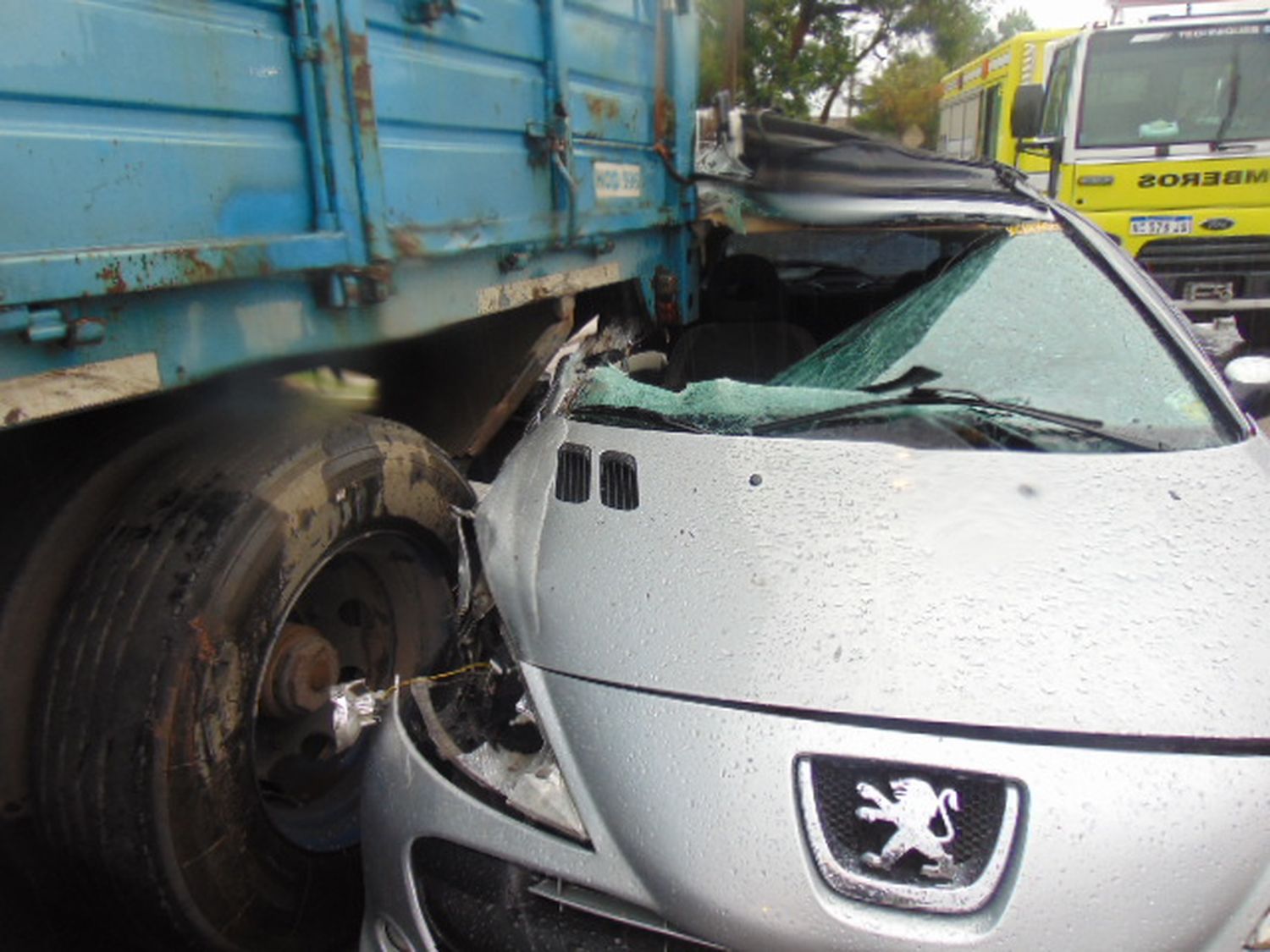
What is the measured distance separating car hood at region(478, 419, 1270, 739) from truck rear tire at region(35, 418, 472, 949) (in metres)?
0.44

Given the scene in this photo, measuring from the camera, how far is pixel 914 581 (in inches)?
69.2

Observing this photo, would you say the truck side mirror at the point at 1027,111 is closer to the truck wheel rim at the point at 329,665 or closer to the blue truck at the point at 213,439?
the blue truck at the point at 213,439

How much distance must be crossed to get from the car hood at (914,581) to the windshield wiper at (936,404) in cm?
15

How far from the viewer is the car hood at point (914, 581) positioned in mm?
1581

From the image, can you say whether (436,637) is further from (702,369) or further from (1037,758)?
(1037,758)

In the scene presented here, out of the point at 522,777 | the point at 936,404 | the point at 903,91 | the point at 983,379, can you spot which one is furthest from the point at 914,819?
the point at 903,91

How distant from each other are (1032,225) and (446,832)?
221 centimetres

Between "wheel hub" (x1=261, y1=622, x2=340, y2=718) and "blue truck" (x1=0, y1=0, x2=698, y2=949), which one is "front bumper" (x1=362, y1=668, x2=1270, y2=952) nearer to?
"blue truck" (x1=0, y1=0, x2=698, y2=949)

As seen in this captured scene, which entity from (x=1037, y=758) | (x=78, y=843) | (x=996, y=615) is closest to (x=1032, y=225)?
(x=996, y=615)

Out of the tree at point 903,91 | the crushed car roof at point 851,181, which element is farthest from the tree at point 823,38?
the crushed car roof at point 851,181

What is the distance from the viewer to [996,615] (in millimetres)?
1684

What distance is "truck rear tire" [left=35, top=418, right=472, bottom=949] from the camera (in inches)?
76.7

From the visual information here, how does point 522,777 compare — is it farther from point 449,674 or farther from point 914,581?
point 914,581

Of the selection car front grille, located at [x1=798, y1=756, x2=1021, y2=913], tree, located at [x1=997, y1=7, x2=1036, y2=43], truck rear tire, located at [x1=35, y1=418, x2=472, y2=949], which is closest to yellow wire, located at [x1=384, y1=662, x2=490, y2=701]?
truck rear tire, located at [x1=35, y1=418, x2=472, y2=949]
